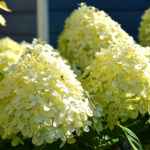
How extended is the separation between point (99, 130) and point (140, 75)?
31 centimetres

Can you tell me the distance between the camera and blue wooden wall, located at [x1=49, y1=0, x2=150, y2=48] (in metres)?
3.59

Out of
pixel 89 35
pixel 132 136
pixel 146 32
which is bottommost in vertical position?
pixel 132 136

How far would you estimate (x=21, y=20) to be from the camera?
12.6ft

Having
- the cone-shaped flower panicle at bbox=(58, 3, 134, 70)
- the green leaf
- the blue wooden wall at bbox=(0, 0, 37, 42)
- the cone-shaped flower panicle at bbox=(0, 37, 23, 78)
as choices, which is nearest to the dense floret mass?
the cone-shaped flower panicle at bbox=(58, 3, 134, 70)

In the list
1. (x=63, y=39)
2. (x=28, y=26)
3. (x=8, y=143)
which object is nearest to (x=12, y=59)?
(x=63, y=39)

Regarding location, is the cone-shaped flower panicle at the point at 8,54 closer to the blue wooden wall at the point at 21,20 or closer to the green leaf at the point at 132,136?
the green leaf at the point at 132,136

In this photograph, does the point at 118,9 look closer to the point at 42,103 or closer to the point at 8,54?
the point at 8,54

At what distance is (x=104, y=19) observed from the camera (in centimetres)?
192

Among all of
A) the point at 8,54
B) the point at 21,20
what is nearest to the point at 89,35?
the point at 8,54

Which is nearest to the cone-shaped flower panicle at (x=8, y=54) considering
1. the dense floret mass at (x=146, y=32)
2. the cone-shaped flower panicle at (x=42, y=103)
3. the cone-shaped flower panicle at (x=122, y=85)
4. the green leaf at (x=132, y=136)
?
the cone-shaped flower panicle at (x=42, y=103)

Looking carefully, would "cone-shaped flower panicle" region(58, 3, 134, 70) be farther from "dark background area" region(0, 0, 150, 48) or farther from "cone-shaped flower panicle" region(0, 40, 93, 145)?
"dark background area" region(0, 0, 150, 48)

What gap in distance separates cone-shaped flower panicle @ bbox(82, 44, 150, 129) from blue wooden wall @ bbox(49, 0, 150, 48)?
223cm

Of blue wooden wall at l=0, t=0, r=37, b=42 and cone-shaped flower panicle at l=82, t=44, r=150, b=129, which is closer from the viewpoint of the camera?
cone-shaped flower panicle at l=82, t=44, r=150, b=129

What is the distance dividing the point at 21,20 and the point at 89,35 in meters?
2.14
